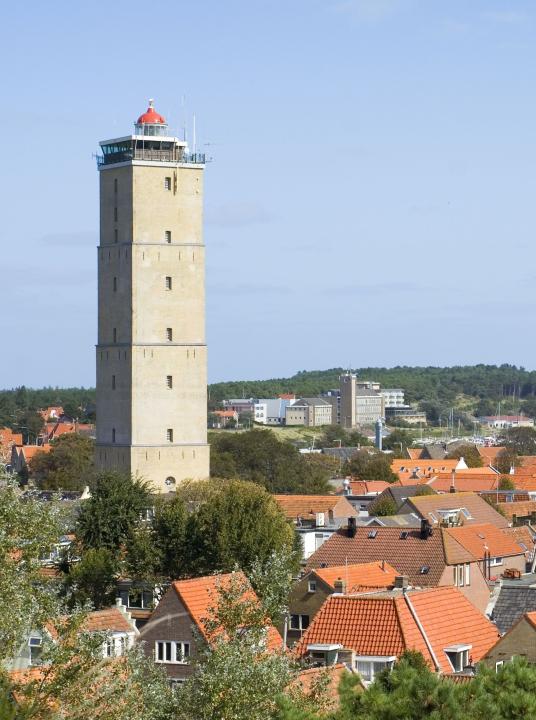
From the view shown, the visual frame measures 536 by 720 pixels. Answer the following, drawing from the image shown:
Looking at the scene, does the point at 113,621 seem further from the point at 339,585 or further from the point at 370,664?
the point at 339,585

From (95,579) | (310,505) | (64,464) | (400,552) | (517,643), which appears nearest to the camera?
(517,643)

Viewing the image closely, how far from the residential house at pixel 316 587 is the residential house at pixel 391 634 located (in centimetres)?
693

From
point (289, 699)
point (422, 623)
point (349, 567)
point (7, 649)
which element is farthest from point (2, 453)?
point (349, 567)

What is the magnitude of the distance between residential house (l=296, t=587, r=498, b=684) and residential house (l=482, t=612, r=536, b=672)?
438 millimetres

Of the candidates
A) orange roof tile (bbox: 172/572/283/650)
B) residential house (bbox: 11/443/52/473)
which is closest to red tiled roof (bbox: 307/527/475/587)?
orange roof tile (bbox: 172/572/283/650)

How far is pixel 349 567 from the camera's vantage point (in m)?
49.7

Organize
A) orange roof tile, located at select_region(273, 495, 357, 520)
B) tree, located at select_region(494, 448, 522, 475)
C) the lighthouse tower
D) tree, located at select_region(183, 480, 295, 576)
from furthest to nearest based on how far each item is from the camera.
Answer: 1. tree, located at select_region(494, 448, 522, 475)
2. the lighthouse tower
3. orange roof tile, located at select_region(273, 495, 357, 520)
4. tree, located at select_region(183, 480, 295, 576)

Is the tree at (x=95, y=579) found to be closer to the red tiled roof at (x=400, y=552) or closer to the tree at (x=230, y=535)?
the tree at (x=230, y=535)

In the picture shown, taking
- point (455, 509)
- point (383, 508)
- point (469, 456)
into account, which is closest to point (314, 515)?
point (383, 508)

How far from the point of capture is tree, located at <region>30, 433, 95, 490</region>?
104 m

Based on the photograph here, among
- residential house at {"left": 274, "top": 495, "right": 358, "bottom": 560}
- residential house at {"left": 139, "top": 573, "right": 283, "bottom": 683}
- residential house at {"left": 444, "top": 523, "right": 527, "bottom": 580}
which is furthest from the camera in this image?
residential house at {"left": 274, "top": 495, "right": 358, "bottom": 560}

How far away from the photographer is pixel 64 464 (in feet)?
375

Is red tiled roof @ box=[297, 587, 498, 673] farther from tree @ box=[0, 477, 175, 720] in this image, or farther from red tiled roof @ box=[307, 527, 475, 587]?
tree @ box=[0, 477, 175, 720]

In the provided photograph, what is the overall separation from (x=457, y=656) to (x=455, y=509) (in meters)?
36.0
